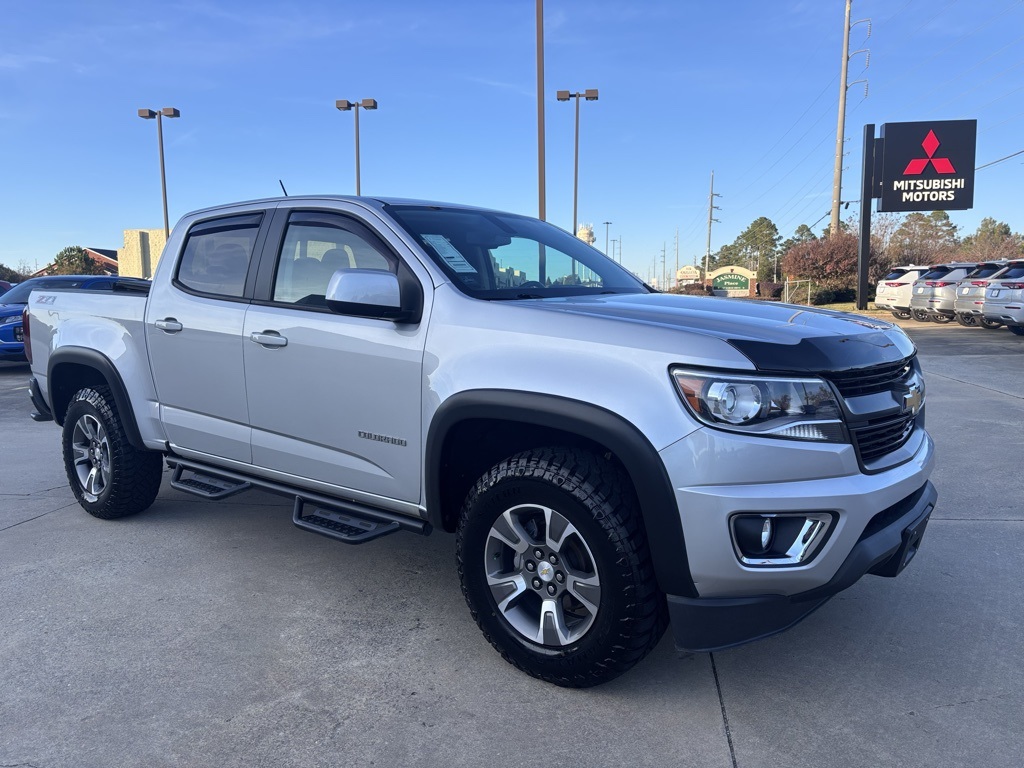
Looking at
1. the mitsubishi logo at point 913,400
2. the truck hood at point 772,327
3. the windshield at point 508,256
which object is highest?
the windshield at point 508,256

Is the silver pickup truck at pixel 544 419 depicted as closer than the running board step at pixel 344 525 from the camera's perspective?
Yes

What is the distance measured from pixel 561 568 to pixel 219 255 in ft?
8.76

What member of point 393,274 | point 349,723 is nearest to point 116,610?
point 349,723

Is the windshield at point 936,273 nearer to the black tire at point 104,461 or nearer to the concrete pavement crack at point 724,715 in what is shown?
the concrete pavement crack at point 724,715

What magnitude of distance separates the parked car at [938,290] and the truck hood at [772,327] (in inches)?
763

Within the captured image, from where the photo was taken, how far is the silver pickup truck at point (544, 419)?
99.5 inches

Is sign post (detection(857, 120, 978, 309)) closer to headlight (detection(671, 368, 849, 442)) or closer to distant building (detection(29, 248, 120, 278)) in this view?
headlight (detection(671, 368, 849, 442))

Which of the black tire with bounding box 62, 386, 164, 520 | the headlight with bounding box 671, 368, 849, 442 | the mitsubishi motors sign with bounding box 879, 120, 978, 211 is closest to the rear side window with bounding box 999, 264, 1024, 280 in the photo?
the mitsubishi motors sign with bounding box 879, 120, 978, 211

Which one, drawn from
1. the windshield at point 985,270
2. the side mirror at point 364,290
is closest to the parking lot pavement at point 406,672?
the side mirror at point 364,290

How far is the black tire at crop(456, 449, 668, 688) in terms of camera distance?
2.68m

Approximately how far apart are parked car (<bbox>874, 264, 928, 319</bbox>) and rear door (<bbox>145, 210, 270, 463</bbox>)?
2197 centimetres

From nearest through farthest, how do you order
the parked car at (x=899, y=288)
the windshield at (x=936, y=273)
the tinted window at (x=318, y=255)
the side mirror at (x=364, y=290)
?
the side mirror at (x=364, y=290) → the tinted window at (x=318, y=255) → the windshield at (x=936, y=273) → the parked car at (x=899, y=288)

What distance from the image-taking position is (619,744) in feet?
8.50

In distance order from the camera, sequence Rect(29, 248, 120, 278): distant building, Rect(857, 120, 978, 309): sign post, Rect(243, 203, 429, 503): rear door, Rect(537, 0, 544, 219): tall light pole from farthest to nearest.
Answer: Rect(29, 248, 120, 278): distant building
Rect(857, 120, 978, 309): sign post
Rect(537, 0, 544, 219): tall light pole
Rect(243, 203, 429, 503): rear door
